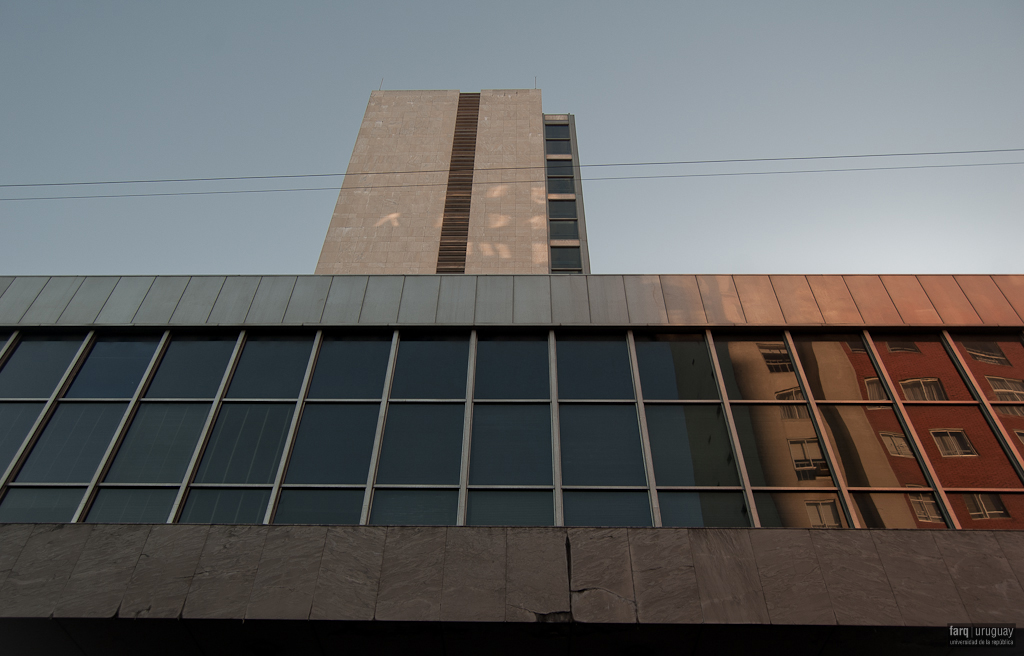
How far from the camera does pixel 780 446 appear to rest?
10867mm

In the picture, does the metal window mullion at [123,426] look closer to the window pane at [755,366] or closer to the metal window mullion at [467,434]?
the metal window mullion at [467,434]

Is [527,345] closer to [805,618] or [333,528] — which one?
[333,528]

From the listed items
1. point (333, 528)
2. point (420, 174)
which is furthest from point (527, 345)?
point (420, 174)

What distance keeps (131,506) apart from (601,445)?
24.7 ft

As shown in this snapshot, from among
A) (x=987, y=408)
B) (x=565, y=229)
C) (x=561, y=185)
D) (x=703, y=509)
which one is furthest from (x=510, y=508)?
(x=561, y=185)

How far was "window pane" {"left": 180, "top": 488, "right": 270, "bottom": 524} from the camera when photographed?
Result: 10.1m

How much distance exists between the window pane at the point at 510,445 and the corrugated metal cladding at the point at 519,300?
1978 millimetres

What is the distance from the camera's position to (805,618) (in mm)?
8453

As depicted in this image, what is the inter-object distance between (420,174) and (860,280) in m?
32.6

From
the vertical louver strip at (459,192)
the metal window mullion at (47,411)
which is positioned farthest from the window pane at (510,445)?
the vertical louver strip at (459,192)

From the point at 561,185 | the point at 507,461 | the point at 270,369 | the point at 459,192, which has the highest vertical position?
the point at 561,185

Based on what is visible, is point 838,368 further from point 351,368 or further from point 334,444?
point 334,444

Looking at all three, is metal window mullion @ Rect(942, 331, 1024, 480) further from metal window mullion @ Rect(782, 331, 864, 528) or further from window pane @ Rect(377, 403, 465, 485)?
window pane @ Rect(377, 403, 465, 485)

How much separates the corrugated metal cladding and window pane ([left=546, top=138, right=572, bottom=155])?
106 feet
